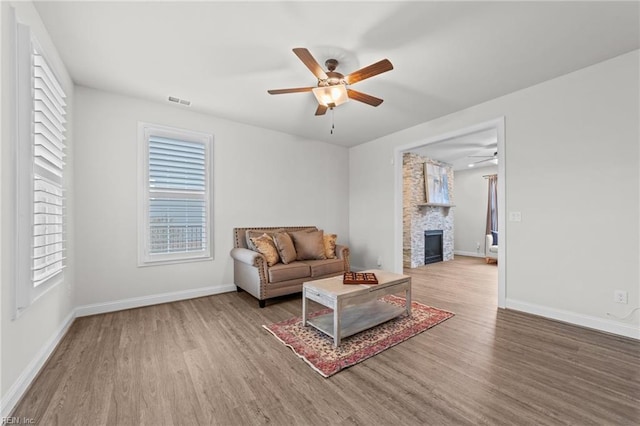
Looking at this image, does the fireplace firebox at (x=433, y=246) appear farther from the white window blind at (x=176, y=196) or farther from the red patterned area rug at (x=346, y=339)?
the white window blind at (x=176, y=196)

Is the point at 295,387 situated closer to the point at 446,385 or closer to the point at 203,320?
the point at 446,385

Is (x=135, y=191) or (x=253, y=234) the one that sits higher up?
(x=135, y=191)

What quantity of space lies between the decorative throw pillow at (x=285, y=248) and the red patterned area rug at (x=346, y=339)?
0.90 meters

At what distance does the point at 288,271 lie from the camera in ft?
11.2

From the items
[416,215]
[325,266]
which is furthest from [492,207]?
[325,266]

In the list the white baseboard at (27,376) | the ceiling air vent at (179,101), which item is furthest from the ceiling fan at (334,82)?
Result: the white baseboard at (27,376)

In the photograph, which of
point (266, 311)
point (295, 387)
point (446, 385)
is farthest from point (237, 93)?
point (446, 385)

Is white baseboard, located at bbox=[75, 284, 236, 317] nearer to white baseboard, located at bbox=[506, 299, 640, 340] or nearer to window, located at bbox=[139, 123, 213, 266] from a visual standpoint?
window, located at bbox=[139, 123, 213, 266]

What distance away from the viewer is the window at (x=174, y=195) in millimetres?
3402

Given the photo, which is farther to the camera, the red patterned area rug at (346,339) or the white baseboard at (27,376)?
the red patterned area rug at (346,339)

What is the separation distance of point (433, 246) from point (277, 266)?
14.8ft

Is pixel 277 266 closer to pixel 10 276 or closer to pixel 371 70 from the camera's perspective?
pixel 10 276

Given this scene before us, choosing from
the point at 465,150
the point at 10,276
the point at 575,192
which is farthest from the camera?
the point at 465,150

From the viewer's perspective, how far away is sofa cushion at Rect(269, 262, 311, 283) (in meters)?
3.31
